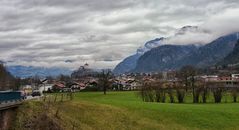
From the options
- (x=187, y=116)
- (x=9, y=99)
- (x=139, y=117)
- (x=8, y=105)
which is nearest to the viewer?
(x=8, y=105)

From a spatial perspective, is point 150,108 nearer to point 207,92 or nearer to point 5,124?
point 5,124

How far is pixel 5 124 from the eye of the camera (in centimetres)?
5222

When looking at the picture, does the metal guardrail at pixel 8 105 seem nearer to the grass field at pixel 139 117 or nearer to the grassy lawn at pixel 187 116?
the grass field at pixel 139 117

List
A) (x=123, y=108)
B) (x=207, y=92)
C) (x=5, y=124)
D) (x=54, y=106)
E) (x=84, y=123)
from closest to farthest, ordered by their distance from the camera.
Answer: (x=5, y=124) → (x=84, y=123) → (x=54, y=106) → (x=123, y=108) → (x=207, y=92)

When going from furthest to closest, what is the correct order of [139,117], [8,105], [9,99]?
[139,117] → [9,99] → [8,105]

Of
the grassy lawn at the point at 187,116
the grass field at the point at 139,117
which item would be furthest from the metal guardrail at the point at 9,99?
the grassy lawn at the point at 187,116

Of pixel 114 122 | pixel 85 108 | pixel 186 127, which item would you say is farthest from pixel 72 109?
pixel 186 127

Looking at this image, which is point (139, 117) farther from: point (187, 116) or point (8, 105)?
point (8, 105)

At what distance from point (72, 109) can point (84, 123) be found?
18.7ft

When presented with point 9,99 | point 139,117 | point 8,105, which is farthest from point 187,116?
point 8,105

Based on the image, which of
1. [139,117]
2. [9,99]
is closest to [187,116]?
[139,117]

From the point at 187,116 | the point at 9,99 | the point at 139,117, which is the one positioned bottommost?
the point at 187,116

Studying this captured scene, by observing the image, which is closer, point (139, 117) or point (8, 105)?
point (8, 105)

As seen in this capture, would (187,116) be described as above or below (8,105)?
below
